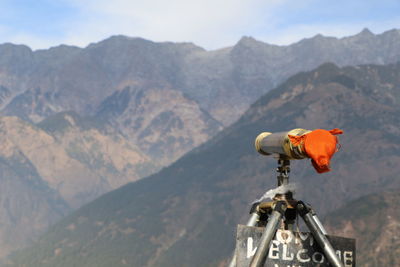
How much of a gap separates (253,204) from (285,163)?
1.15 metres

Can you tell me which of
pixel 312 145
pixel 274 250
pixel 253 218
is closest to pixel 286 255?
pixel 274 250

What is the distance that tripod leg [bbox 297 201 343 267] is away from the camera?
12461 millimetres

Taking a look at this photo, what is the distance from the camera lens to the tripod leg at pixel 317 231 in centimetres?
1246

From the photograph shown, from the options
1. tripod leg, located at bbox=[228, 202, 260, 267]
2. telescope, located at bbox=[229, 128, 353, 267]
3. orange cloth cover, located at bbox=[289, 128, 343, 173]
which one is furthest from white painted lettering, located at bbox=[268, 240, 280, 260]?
orange cloth cover, located at bbox=[289, 128, 343, 173]

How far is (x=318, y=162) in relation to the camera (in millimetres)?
12094

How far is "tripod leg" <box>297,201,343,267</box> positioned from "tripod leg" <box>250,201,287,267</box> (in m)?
0.37

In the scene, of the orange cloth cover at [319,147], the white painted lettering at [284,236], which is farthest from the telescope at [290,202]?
the white painted lettering at [284,236]

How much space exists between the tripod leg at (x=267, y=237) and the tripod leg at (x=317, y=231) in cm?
37

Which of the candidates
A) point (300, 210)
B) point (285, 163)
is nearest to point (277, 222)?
point (300, 210)

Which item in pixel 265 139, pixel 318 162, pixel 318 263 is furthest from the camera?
pixel 265 139

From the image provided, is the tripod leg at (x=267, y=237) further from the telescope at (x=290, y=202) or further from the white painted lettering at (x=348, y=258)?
the white painted lettering at (x=348, y=258)

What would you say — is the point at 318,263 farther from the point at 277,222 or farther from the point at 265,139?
the point at 265,139

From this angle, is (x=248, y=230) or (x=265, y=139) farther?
(x=265, y=139)

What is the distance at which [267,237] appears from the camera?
12391mm
